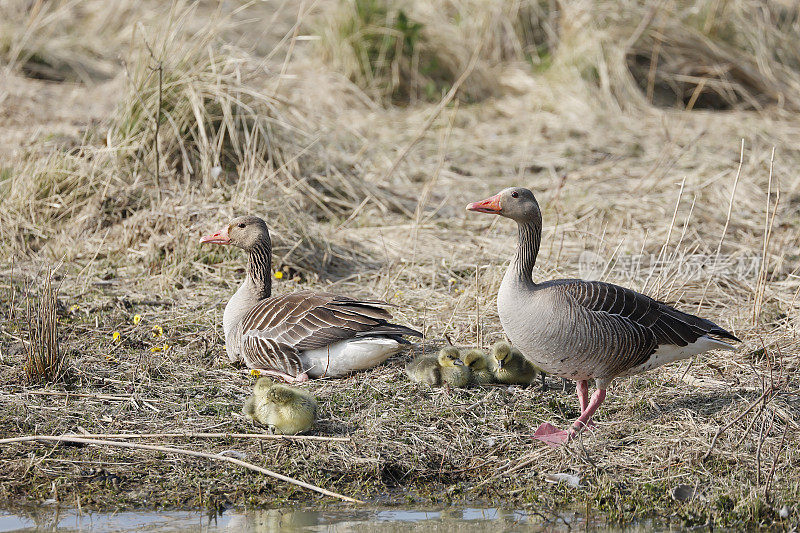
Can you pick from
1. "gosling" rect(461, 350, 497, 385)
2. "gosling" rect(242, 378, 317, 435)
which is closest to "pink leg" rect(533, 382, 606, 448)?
"gosling" rect(461, 350, 497, 385)

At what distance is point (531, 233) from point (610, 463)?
1.43m

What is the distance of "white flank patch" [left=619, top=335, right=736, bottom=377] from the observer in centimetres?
598

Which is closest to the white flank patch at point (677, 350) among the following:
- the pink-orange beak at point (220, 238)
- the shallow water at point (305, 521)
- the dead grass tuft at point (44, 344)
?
the shallow water at point (305, 521)

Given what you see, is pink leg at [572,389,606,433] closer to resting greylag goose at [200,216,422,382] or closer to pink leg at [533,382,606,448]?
pink leg at [533,382,606,448]

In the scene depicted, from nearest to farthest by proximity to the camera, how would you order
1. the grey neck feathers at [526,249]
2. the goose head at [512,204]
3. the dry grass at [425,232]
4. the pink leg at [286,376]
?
1. the dry grass at [425,232]
2. the grey neck feathers at [526,249]
3. the goose head at [512,204]
4. the pink leg at [286,376]

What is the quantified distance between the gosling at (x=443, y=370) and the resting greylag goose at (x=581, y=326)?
24.9 inches

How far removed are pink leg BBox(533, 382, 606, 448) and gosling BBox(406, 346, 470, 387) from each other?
720mm

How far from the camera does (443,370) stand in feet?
20.7

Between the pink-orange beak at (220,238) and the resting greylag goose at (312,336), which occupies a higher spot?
the pink-orange beak at (220,238)

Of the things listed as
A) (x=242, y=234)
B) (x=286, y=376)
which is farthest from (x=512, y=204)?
(x=242, y=234)

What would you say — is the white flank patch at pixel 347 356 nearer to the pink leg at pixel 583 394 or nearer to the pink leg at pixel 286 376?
the pink leg at pixel 286 376

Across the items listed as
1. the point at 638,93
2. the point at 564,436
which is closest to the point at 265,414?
the point at 564,436

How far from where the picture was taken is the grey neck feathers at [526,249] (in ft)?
19.0

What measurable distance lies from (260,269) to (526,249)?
2.34 m
